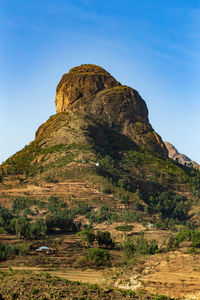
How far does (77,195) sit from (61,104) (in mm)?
58851

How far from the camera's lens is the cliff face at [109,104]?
119450 mm

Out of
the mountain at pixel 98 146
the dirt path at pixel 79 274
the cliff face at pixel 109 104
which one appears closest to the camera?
the dirt path at pixel 79 274

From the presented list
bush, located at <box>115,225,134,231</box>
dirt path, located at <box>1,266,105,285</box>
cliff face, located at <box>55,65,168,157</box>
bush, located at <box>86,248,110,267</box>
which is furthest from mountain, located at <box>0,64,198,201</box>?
dirt path, located at <box>1,266,105,285</box>

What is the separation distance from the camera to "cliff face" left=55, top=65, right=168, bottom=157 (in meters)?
119

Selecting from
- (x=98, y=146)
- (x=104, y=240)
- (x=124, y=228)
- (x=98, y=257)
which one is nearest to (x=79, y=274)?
(x=98, y=257)

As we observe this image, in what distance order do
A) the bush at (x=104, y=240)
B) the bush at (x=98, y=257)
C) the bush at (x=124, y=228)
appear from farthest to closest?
the bush at (x=124, y=228) < the bush at (x=104, y=240) < the bush at (x=98, y=257)

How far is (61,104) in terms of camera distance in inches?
5113

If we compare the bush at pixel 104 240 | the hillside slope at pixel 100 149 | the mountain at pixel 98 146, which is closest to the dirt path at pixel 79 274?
the bush at pixel 104 240

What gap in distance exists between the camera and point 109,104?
A: 402ft

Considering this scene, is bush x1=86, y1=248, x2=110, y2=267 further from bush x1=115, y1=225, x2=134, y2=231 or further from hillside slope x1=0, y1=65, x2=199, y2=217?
hillside slope x1=0, y1=65, x2=199, y2=217

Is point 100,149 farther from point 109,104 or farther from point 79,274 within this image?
point 79,274

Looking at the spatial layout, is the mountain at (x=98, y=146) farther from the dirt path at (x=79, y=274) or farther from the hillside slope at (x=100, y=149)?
the dirt path at (x=79, y=274)

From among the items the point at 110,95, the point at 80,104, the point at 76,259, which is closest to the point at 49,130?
the point at 80,104

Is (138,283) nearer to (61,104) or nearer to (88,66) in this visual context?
(61,104)
